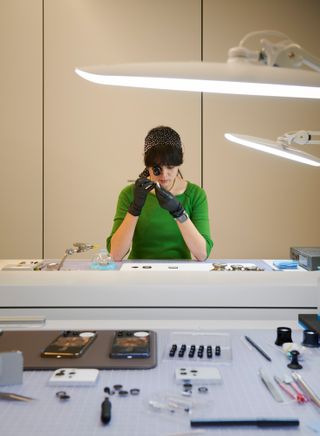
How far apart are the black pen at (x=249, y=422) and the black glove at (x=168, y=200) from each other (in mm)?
1236

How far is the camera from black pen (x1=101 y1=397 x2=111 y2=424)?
767 mm

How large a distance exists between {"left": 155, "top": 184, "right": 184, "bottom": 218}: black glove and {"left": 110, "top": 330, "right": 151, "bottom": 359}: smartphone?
85 cm

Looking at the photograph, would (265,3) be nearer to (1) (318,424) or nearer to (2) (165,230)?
(2) (165,230)

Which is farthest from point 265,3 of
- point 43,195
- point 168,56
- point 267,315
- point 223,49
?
point 267,315

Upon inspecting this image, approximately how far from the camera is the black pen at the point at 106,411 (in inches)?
30.2

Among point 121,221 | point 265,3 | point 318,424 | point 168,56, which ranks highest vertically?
point 265,3

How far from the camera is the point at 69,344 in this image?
1.07 meters

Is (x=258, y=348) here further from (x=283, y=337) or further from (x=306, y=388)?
(x=306, y=388)

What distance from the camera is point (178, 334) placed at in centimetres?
117

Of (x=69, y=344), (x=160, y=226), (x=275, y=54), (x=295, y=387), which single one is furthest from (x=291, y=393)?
(x=160, y=226)

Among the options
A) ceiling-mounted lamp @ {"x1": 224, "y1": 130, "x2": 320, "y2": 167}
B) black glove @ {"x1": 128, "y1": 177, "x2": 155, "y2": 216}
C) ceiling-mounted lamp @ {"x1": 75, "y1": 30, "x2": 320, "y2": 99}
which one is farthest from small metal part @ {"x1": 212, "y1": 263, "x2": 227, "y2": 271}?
ceiling-mounted lamp @ {"x1": 75, "y1": 30, "x2": 320, "y2": 99}

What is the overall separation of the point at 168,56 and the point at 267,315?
2846 mm

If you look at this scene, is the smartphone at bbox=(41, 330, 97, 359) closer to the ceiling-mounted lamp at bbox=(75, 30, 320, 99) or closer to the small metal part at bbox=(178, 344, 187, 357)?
the small metal part at bbox=(178, 344, 187, 357)

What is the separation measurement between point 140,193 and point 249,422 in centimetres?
132
